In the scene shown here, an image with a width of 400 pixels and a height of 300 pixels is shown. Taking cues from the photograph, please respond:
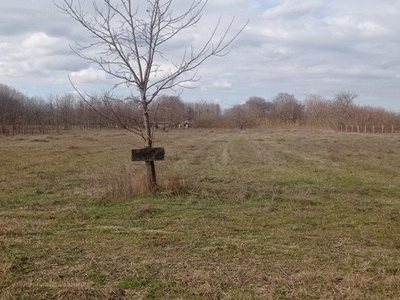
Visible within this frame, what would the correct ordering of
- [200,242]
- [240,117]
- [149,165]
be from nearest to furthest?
1. [200,242]
2. [149,165]
3. [240,117]

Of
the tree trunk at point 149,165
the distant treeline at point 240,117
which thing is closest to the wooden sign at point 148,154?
the tree trunk at point 149,165

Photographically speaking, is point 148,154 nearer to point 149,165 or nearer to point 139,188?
point 149,165

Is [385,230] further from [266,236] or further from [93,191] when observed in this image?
[93,191]

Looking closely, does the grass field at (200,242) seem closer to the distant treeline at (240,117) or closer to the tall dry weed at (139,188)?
the tall dry weed at (139,188)

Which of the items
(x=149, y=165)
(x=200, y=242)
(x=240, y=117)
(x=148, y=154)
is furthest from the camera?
(x=240, y=117)

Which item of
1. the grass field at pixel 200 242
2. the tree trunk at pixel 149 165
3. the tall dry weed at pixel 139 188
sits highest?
the tree trunk at pixel 149 165

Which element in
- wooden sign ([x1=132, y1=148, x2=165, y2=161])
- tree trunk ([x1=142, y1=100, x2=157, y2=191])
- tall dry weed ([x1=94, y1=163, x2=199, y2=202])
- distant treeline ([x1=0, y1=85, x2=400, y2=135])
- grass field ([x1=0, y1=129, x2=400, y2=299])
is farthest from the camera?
distant treeline ([x1=0, y1=85, x2=400, y2=135])

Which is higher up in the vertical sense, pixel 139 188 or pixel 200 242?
pixel 139 188

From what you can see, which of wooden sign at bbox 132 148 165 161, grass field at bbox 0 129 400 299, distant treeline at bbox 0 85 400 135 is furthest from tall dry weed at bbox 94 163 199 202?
distant treeline at bbox 0 85 400 135

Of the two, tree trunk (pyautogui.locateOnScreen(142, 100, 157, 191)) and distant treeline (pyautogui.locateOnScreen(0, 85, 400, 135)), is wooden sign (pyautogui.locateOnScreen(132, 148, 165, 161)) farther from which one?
distant treeline (pyautogui.locateOnScreen(0, 85, 400, 135))

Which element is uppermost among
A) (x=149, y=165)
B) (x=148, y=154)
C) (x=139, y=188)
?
(x=148, y=154)

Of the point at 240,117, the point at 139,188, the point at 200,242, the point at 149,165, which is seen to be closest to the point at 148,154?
the point at 149,165

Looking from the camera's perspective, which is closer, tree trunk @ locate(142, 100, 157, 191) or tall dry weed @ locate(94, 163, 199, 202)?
tall dry weed @ locate(94, 163, 199, 202)

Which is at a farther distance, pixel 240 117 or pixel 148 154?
pixel 240 117
